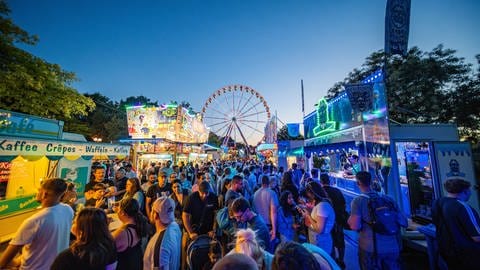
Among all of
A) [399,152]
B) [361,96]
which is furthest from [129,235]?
[399,152]

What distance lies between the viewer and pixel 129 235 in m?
1.96

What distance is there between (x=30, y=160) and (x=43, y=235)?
5834mm

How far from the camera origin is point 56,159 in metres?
6.77

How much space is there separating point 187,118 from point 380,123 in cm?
1747

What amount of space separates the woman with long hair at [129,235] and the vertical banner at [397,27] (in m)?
7.20

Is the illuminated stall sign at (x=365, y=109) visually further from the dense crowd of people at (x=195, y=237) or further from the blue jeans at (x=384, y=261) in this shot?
the blue jeans at (x=384, y=261)

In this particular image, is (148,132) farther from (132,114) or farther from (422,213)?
(422,213)

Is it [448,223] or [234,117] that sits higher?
[234,117]

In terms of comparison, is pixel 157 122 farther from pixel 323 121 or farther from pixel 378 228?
pixel 378 228

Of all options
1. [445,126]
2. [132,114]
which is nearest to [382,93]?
[445,126]

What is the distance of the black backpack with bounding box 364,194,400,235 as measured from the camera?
2.56m

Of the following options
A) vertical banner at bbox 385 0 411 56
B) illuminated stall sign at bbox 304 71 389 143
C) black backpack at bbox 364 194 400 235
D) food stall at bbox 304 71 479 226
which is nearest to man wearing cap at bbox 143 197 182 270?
black backpack at bbox 364 194 400 235

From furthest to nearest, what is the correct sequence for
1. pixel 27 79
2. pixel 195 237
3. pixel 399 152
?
pixel 27 79, pixel 399 152, pixel 195 237

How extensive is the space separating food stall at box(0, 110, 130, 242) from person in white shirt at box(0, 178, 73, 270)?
2509 mm
